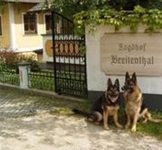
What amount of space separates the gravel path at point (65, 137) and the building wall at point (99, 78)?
42.7 inches

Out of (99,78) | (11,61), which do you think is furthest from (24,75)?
(11,61)

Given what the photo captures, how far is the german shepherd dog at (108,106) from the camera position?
7.64 metres

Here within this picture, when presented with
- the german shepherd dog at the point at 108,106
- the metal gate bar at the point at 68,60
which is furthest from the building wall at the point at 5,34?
the german shepherd dog at the point at 108,106

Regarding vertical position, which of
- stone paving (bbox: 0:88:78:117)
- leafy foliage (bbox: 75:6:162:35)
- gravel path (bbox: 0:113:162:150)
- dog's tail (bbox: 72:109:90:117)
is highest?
leafy foliage (bbox: 75:6:162:35)

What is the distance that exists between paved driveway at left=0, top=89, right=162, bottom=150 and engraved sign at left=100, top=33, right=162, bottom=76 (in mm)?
1442

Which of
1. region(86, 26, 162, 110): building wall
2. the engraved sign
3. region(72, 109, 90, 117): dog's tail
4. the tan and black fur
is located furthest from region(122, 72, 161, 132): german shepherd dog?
region(72, 109, 90, 117): dog's tail

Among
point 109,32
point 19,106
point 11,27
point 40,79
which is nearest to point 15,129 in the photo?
point 19,106

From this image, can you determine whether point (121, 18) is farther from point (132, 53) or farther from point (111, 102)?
point (111, 102)

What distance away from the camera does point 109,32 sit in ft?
29.1

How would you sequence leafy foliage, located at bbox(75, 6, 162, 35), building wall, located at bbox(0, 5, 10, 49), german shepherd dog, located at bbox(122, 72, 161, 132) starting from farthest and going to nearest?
1. building wall, located at bbox(0, 5, 10, 49)
2. leafy foliage, located at bbox(75, 6, 162, 35)
3. german shepherd dog, located at bbox(122, 72, 161, 132)

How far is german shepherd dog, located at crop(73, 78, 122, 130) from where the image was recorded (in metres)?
7.64

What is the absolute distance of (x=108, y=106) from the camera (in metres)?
7.75

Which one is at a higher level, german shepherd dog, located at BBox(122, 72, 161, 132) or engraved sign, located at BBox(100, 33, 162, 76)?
engraved sign, located at BBox(100, 33, 162, 76)

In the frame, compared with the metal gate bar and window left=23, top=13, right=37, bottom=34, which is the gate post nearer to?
the metal gate bar
